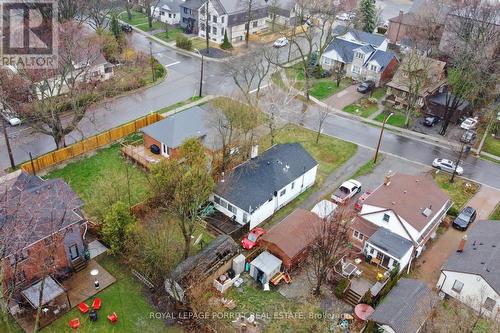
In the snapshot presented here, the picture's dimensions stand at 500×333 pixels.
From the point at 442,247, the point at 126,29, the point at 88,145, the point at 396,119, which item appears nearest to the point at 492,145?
the point at 396,119

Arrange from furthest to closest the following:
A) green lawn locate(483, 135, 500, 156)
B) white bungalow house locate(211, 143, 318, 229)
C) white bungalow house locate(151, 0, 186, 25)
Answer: white bungalow house locate(151, 0, 186, 25) → green lawn locate(483, 135, 500, 156) → white bungalow house locate(211, 143, 318, 229)

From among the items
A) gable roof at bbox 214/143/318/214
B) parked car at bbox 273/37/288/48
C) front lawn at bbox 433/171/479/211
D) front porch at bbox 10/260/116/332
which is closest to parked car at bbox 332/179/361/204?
gable roof at bbox 214/143/318/214

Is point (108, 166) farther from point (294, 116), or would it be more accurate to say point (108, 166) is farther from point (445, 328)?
point (445, 328)

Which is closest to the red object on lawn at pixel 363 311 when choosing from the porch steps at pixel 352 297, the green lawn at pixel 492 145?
the porch steps at pixel 352 297

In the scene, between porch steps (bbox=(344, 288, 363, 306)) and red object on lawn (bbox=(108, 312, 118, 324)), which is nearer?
red object on lawn (bbox=(108, 312, 118, 324))

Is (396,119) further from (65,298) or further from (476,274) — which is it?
(65,298)

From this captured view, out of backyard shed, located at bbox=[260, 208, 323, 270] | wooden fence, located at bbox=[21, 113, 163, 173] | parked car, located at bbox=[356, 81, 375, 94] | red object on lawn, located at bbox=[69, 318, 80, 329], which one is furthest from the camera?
parked car, located at bbox=[356, 81, 375, 94]

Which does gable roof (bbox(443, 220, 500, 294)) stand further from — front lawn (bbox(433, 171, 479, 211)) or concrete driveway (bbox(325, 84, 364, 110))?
concrete driveway (bbox(325, 84, 364, 110))

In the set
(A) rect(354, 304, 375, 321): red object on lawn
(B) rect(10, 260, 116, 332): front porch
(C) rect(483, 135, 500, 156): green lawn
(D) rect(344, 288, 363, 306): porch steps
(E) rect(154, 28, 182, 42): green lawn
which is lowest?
(B) rect(10, 260, 116, 332): front porch
